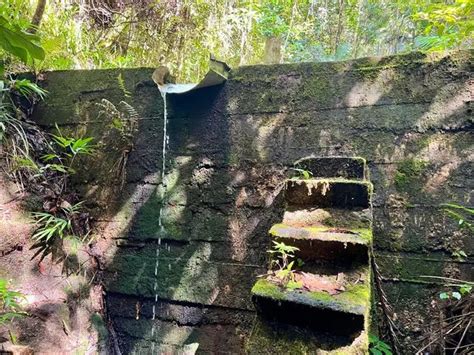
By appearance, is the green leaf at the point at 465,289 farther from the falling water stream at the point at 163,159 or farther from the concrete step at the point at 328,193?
the falling water stream at the point at 163,159

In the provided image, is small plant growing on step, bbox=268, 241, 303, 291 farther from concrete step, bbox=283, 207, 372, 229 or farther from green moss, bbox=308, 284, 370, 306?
concrete step, bbox=283, 207, 372, 229

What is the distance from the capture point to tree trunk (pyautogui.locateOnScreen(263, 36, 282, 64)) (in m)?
6.19

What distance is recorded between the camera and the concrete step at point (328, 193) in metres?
1.86

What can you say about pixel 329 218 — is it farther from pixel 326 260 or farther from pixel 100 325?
pixel 100 325

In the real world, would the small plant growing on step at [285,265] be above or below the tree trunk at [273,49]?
below

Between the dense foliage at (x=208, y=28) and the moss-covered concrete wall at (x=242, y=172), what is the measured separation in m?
0.73

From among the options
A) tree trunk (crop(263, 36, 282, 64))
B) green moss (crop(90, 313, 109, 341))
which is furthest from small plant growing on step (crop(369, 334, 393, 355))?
tree trunk (crop(263, 36, 282, 64))

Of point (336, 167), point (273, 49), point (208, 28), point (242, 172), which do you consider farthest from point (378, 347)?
point (273, 49)

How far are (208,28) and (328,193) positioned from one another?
160 inches

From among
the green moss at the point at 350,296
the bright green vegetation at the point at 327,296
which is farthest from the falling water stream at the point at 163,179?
the green moss at the point at 350,296

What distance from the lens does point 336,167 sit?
6.86ft

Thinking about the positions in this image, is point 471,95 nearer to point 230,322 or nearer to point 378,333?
point 378,333

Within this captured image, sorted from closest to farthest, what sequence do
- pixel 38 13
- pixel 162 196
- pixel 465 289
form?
pixel 465 289, pixel 162 196, pixel 38 13

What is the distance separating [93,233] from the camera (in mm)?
2871
